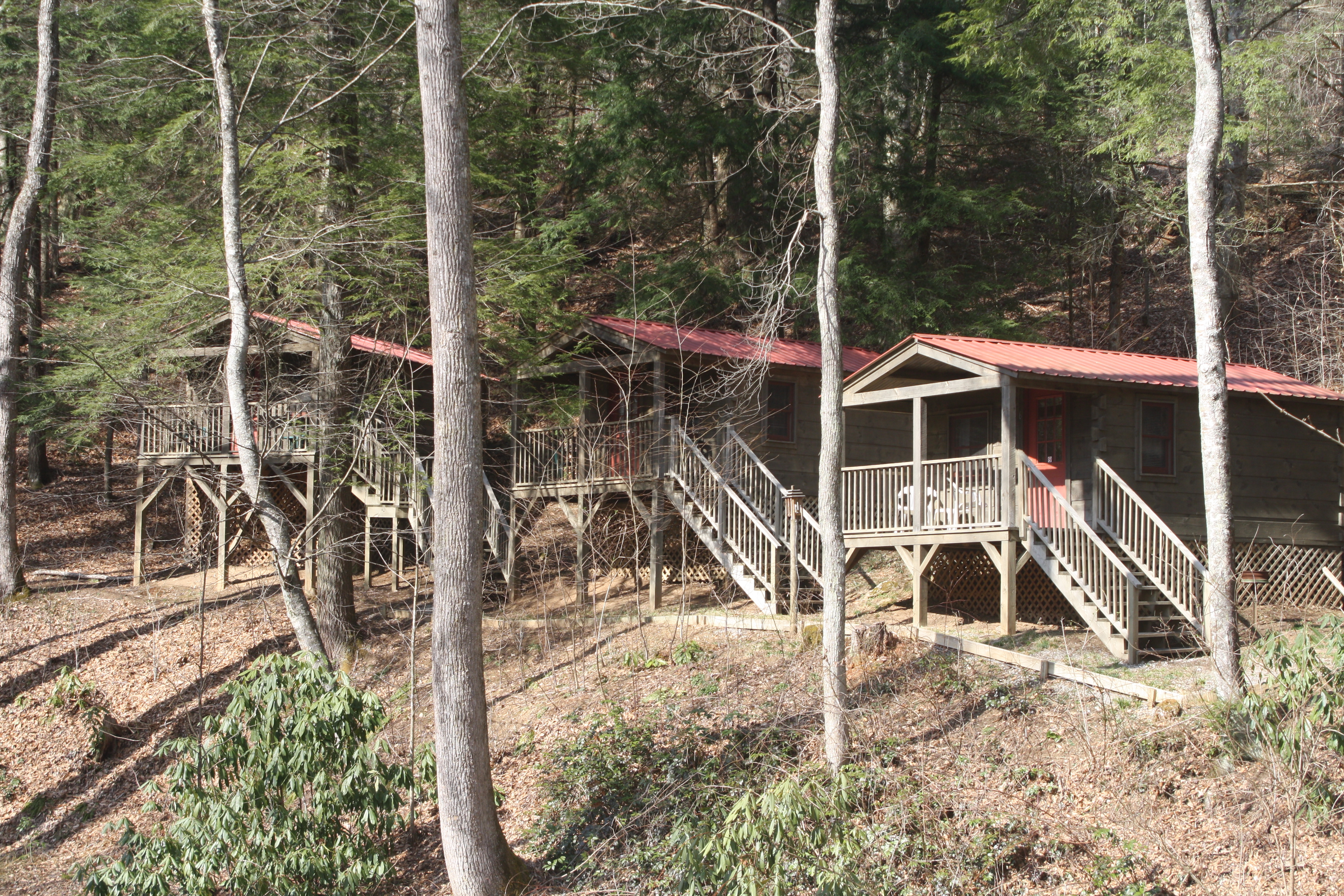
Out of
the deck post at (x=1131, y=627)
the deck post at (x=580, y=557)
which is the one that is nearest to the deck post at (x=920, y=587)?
the deck post at (x=1131, y=627)

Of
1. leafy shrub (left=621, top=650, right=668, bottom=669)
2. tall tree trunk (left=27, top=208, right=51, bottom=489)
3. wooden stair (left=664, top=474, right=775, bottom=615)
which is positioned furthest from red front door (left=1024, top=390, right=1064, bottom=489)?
tall tree trunk (left=27, top=208, right=51, bottom=489)

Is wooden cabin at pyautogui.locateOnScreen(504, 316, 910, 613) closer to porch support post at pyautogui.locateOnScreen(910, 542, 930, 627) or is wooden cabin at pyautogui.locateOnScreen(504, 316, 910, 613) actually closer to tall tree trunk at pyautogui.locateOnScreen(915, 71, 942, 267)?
porch support post at pyautogui.locateOnScreen(910, 542, 930, 627)

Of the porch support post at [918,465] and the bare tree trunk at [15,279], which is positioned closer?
the porch support post at [918,465]

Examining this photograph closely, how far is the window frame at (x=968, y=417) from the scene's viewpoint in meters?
17.6

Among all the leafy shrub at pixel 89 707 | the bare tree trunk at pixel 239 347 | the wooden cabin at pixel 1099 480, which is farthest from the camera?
the leafy shrub at pixel 89 707

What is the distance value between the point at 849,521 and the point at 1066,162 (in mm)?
14011

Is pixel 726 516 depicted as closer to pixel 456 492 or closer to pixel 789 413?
pixel 789 413

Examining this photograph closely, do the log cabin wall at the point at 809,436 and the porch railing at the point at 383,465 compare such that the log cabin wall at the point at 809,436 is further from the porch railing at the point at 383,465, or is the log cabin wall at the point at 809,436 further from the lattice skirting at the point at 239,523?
the lattice skirting at the point at 239,523

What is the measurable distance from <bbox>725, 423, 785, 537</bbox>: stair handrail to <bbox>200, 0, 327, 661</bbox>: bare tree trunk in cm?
666

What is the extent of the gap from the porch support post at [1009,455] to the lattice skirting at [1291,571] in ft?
11.9

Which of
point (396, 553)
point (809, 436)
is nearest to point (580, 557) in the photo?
point (809, 436)

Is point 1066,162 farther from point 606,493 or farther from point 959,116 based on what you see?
point 606,493

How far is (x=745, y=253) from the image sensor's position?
24.2 m

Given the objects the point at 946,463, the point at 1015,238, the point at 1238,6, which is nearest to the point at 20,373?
the point at 946,463
